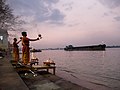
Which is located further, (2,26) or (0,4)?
(2,26)

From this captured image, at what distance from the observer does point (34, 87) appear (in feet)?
30.4

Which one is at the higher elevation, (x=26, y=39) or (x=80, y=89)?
(x=26, y=39)

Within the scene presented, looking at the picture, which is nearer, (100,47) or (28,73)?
(28,73)

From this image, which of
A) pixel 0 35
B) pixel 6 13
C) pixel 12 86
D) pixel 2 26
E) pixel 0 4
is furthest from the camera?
pixel 0 35

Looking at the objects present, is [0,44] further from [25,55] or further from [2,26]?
[25,55]

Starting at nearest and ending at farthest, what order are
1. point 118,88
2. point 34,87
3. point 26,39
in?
point 34,87, point 26,39, point 118,88

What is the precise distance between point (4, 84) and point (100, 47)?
14795 cm

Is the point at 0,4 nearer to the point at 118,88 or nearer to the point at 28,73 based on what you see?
the point at 28,73

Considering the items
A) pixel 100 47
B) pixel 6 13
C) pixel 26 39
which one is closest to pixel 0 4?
pixel 6 13

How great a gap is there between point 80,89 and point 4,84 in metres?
5.59

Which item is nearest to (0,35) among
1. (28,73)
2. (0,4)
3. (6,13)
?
(6,13)

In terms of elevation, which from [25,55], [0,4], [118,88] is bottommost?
[118,88]

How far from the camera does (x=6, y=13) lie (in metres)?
26.9

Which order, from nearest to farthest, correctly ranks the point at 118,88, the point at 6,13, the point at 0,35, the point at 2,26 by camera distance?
the point at 118,88 → the point at 6,13 → the point at 2,26 → the point at 0,35
